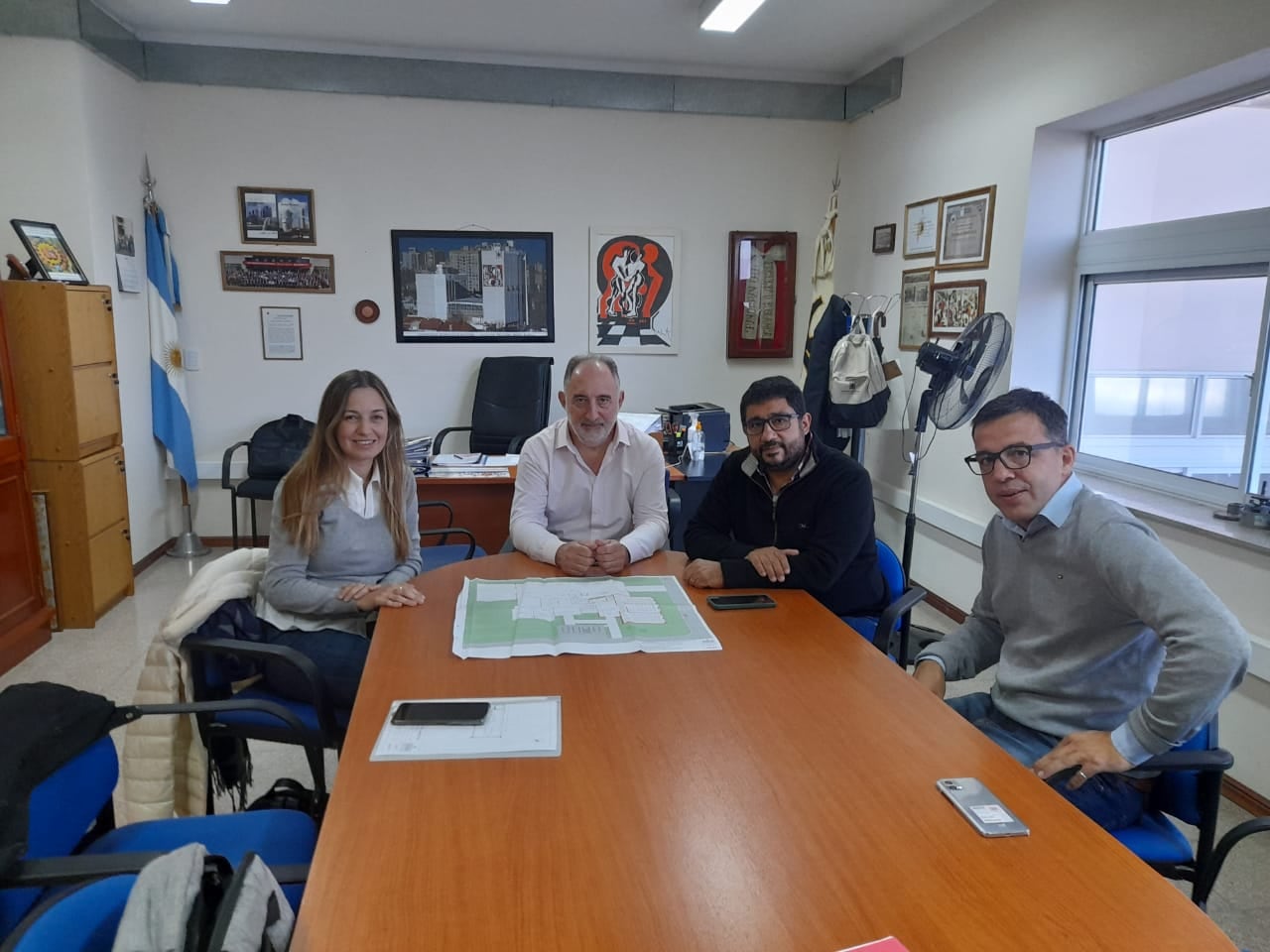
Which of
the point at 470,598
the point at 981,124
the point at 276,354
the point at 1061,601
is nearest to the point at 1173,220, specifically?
the point at 981,124

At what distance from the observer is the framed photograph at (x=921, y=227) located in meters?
4.14

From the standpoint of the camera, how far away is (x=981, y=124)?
3734 mm

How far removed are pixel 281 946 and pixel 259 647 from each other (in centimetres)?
103

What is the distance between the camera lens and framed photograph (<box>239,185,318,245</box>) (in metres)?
4.76

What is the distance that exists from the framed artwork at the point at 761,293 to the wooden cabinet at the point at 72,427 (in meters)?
3.49

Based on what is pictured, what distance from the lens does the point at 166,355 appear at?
15.2ft

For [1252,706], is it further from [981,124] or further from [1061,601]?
[981,124]

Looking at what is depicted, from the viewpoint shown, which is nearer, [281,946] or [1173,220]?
[281,946]

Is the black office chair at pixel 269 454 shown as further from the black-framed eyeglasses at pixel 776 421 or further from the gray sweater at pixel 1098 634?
the gray sweater at pixel 1098 634

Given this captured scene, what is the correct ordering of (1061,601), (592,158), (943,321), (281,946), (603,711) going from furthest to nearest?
(592,158) < (943,321) < (1061,601) < (603,711) < (281,946)

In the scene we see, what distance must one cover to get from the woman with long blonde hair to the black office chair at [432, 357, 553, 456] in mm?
2582

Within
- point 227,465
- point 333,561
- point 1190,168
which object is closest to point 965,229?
point 1190,168

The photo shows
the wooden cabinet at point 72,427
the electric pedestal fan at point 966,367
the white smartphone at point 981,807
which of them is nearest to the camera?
the white smartphone at point 981,807

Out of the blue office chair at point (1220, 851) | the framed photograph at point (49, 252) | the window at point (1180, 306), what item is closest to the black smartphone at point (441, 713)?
the blue office chair at point (1220, 851)
